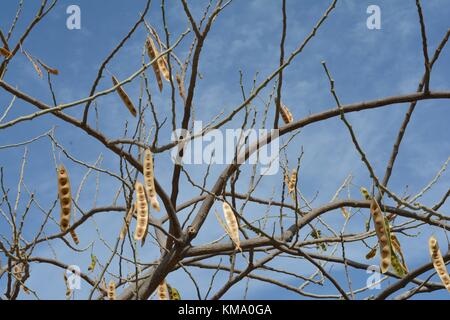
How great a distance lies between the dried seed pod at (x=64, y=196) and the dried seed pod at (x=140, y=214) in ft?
1.34

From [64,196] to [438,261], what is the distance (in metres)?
2.22

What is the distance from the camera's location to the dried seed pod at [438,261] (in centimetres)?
342

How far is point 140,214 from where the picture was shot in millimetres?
3254

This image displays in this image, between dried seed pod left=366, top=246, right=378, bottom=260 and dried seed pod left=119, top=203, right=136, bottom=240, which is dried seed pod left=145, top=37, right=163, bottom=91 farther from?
dried seed pod left=366, top=246, right=378, bottom=260

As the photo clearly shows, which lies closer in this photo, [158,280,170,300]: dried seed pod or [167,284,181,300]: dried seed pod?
[158,280,170,300]: dried seed pod

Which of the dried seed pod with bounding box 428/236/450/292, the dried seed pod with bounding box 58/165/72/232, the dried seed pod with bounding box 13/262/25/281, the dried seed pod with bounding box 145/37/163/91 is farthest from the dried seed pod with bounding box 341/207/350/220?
the dried seed pod with bounding box 13/262/25/281

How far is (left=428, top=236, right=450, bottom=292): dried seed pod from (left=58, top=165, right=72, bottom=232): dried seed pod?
2145 mm

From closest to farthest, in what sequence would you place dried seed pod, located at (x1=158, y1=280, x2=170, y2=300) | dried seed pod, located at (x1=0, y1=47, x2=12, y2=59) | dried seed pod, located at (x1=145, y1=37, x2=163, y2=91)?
1. dried seed pod, located at (x1=0, y1=47, x2=12, y2=59)
2. dried seed pod, located at (x1=158, y1=280, x2=170, y2=300)
3. dried seed pod, located at (x1=145, y1=37, x2=163, y2=91)

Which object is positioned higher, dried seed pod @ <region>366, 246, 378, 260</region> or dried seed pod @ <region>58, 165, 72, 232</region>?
dried seed pod @ <region>58, 165, 72, 232</region>

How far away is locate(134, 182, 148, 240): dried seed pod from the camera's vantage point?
10.7 feet

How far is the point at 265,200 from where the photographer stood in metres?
5.61
